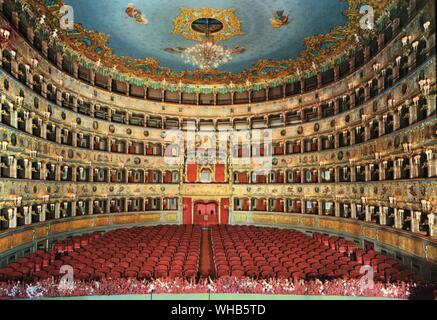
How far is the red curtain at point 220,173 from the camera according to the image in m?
37.6

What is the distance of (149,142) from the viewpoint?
36.6 metres

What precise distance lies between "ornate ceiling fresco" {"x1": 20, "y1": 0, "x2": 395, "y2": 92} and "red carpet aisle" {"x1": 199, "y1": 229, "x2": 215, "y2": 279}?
17.6 meters

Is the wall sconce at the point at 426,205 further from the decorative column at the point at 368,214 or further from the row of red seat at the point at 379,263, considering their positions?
the decorative column at the point at 368,214

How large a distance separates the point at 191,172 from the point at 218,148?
4.28 metres

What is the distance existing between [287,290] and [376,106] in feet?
54.0

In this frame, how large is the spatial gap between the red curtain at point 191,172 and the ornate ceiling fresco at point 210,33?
33.7 ft

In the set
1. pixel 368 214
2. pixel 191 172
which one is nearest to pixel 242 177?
pixel 191 172

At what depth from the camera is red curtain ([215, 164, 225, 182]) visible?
37581 millimetres

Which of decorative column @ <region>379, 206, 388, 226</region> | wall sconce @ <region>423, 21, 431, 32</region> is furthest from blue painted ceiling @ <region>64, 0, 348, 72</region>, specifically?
decorative column @ <region>379, 206, 388, 226</region>

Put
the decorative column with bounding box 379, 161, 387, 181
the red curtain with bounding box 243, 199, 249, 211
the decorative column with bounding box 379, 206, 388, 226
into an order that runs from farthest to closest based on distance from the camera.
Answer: the red curtain with bounding box 243, 199, 249, 211, the decorative column with bounding box 379, 161, 387, 181, the decorative column with bounding box 379, 206, 388, 226

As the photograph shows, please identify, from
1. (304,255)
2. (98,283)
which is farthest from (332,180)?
(98,283)

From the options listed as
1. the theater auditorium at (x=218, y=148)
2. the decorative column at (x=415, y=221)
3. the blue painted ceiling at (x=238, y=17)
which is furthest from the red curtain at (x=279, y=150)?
the decorative column at (x=415, y=221)

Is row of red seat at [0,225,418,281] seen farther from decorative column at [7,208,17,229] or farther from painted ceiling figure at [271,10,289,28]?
painted ceiling figure at [271,10,289,28]
